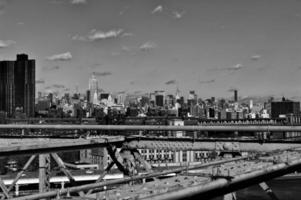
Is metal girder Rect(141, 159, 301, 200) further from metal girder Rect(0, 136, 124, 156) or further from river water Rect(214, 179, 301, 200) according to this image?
river water Rect(214, 179, 301, 200)

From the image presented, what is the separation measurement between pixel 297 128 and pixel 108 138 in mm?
3605

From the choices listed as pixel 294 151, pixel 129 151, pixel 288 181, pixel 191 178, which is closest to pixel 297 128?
pixel 294 151

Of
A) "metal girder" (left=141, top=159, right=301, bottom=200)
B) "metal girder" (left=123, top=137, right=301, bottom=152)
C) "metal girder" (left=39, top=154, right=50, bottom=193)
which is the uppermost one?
"metal girder" (left=123, top=137, right=301, bottom=152)

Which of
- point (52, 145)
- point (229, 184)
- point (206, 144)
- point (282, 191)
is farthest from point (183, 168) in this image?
point (282, 191)

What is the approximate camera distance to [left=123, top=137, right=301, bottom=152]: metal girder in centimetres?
898

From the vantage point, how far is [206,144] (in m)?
9.52

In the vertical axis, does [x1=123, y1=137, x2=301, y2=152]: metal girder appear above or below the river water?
above

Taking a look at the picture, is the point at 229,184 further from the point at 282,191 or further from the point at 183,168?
the point at 282,191

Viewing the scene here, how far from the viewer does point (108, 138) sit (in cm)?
983

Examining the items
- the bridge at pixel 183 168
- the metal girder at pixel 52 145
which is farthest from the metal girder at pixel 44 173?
the metal girder at pixel 52 145

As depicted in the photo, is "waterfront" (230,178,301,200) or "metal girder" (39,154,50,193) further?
"waterfront" (230,178,301,200)

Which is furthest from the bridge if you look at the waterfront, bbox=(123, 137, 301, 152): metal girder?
the waterfront

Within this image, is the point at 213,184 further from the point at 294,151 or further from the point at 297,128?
the point at 297,128

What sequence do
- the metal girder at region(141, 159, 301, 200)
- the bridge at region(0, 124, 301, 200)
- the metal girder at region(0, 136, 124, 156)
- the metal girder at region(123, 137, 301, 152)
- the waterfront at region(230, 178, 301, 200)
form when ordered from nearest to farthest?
the metal girder at region(141, 159, 301, 200)
the bridge at region(0, 124, 301, 200)
the metal girder at region(0, 136, 124, 156)
the metal girder at region(123, 137, 301, 152)
the waterfront at region(230, 178, 301, 200)
